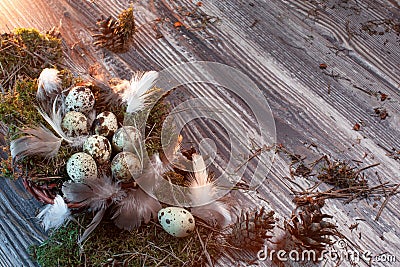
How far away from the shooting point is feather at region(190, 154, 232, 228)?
124 cm

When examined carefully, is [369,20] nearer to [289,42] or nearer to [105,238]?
[289,42]

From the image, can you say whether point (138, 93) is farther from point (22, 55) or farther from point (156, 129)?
point (22, 55)

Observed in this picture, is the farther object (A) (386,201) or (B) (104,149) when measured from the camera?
(A) (386,201)

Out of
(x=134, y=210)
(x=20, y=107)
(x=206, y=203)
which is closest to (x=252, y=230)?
(x=206, y=203)

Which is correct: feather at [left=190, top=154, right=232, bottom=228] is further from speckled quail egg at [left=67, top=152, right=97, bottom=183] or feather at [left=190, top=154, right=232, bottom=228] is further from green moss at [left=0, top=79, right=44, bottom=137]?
green moss at [left=0, top=79, right=44, bottom=137]

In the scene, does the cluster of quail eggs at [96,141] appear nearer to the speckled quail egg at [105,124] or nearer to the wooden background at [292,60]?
the speckled quail egg at [105,124]

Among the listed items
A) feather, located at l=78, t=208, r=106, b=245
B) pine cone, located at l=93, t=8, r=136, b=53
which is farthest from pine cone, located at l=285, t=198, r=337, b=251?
pine cone, located at l=93, t=8, r=136, b=53

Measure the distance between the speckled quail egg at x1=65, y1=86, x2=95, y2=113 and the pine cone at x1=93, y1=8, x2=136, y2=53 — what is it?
39 centimetres

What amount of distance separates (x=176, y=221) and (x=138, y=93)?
35 centimetres

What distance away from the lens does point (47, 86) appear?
4.22 feet

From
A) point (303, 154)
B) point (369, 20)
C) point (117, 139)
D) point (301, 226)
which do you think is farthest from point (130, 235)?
point (369, 20)

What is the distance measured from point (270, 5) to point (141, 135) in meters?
0.83

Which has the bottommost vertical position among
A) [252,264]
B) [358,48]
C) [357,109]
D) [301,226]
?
[252,264]

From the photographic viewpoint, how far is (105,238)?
1.21 m
